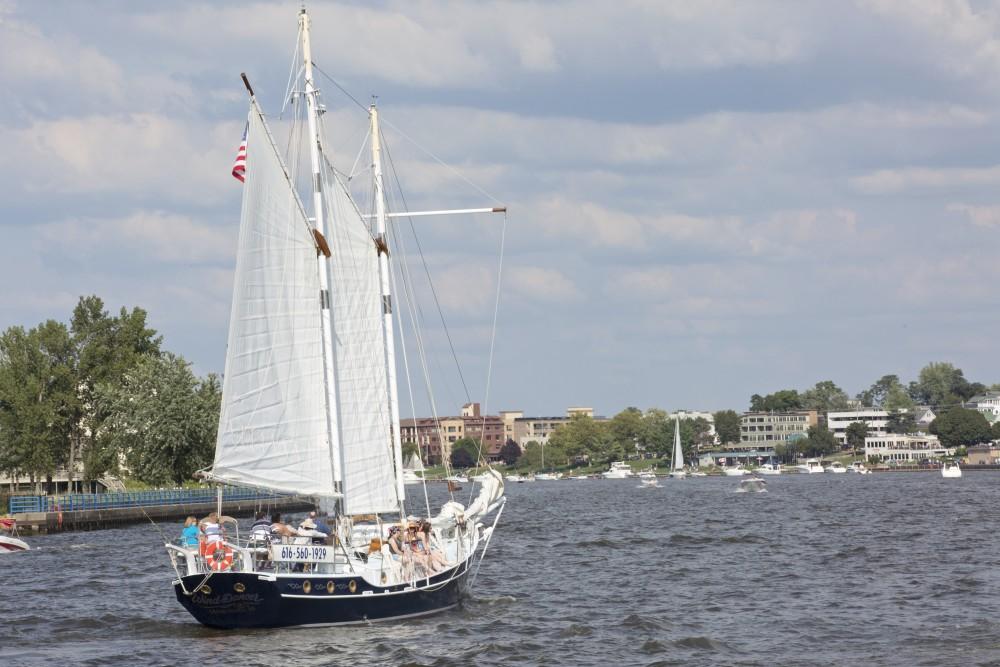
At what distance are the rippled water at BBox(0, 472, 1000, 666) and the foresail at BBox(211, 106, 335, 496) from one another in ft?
17.7

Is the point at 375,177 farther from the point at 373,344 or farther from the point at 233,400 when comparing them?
the point at 233,400

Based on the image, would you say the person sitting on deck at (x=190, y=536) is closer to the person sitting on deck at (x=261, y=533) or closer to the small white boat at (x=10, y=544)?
the person sitting on deck at (x=261, y=533)

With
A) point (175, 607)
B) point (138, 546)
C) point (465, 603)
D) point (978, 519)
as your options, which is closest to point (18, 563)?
point (138, 546)

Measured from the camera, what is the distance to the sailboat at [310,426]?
41.4 meters

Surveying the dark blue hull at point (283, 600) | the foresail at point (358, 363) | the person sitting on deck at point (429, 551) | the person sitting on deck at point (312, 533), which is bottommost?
the dark blue hull at point (283, 600)

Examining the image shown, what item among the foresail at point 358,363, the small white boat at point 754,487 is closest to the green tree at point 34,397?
the small white boat at point 754,487

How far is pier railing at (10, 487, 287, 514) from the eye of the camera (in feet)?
370

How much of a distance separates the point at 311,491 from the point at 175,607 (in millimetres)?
11277

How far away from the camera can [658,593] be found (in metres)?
56.6

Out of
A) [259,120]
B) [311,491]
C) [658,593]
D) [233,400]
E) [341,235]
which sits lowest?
[658,593]

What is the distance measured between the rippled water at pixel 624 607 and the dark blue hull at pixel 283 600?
0.49m

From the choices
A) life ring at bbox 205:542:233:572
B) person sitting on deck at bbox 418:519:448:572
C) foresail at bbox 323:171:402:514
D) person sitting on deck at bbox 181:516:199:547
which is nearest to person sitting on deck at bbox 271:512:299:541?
life ring at bbox 205:542:233:572

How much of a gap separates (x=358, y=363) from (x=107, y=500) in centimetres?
7796

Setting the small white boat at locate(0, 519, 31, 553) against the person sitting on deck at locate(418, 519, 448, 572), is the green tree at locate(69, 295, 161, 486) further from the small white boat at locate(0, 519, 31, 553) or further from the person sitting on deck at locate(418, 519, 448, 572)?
the person sitting on deck at locate(418, 519, 448, 572)
